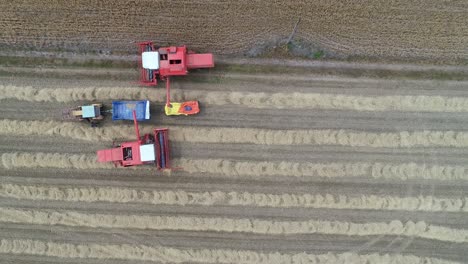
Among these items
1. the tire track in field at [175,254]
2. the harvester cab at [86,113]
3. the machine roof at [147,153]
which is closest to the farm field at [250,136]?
the tire track in field at [175,254]

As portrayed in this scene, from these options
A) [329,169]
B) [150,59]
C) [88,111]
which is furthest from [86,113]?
[329,169]

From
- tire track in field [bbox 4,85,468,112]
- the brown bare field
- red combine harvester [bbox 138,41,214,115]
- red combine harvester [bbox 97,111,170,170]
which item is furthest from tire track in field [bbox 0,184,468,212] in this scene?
the brown bare field

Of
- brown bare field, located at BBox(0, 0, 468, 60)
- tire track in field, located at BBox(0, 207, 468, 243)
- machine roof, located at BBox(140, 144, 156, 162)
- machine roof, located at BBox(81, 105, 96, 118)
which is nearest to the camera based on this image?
machine roof, located at BBox(140, 144, 156, 162)

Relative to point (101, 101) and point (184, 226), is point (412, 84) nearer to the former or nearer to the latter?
point (184, 226)

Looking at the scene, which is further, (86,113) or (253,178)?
(253,178)

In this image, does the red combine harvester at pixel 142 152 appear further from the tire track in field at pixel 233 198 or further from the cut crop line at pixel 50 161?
the tire track in field at pixel 233 198

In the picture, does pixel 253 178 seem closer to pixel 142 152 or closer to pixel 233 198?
pixel 233 198

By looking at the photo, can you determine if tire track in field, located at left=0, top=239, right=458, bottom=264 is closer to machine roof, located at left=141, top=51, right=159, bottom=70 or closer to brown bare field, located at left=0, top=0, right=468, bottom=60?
machine roof, located at left=141, top=51, right=159, bottom=70
